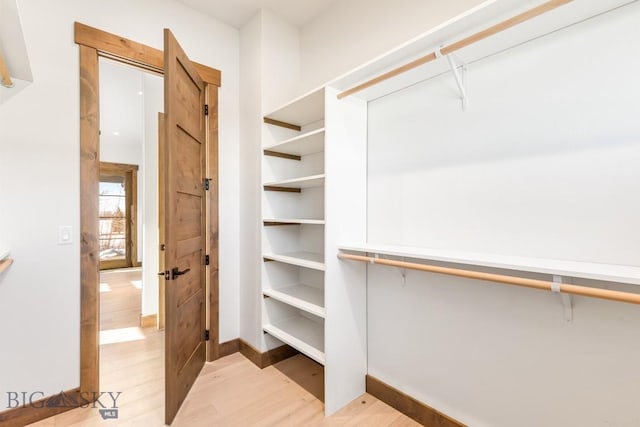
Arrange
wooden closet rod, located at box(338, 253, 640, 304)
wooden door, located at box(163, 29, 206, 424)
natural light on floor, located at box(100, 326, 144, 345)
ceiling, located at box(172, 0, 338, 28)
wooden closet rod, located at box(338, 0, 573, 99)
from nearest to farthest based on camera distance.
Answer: wooden closet rod, located at box(338, 253, 640, 304), wooden closet rod, located at box(338, 0, 573, 99), wooden door, located at box(163, 29, 206, 424), ceiling, located at box(172, 0, 338, 28), natural light on floor, located at box(100, 326, 144, 345)

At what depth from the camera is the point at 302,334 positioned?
213cm

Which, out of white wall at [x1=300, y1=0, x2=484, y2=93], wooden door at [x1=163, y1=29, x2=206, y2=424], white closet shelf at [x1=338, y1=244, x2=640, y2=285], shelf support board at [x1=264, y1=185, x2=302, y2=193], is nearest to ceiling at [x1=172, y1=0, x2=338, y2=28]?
white wall at [x1=300, y1=0, x2=484, y2=93]

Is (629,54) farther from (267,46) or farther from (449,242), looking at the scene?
(267,46)

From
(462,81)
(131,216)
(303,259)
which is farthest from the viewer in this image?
(131,216)

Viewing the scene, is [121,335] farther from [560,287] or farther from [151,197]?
[560,287]

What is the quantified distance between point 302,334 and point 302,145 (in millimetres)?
1387

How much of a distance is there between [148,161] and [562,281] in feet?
11.6

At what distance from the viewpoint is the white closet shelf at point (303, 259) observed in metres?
1.85

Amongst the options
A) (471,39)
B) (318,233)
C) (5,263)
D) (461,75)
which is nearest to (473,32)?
(471,39)

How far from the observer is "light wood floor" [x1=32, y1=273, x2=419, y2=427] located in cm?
169

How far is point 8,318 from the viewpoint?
1.62 m

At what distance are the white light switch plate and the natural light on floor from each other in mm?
1401

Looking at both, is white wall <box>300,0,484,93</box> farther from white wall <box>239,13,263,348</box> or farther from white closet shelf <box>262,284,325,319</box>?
white closet shelf <box>262,284,325,319</box>

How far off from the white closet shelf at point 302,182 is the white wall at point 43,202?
4.12 feet
